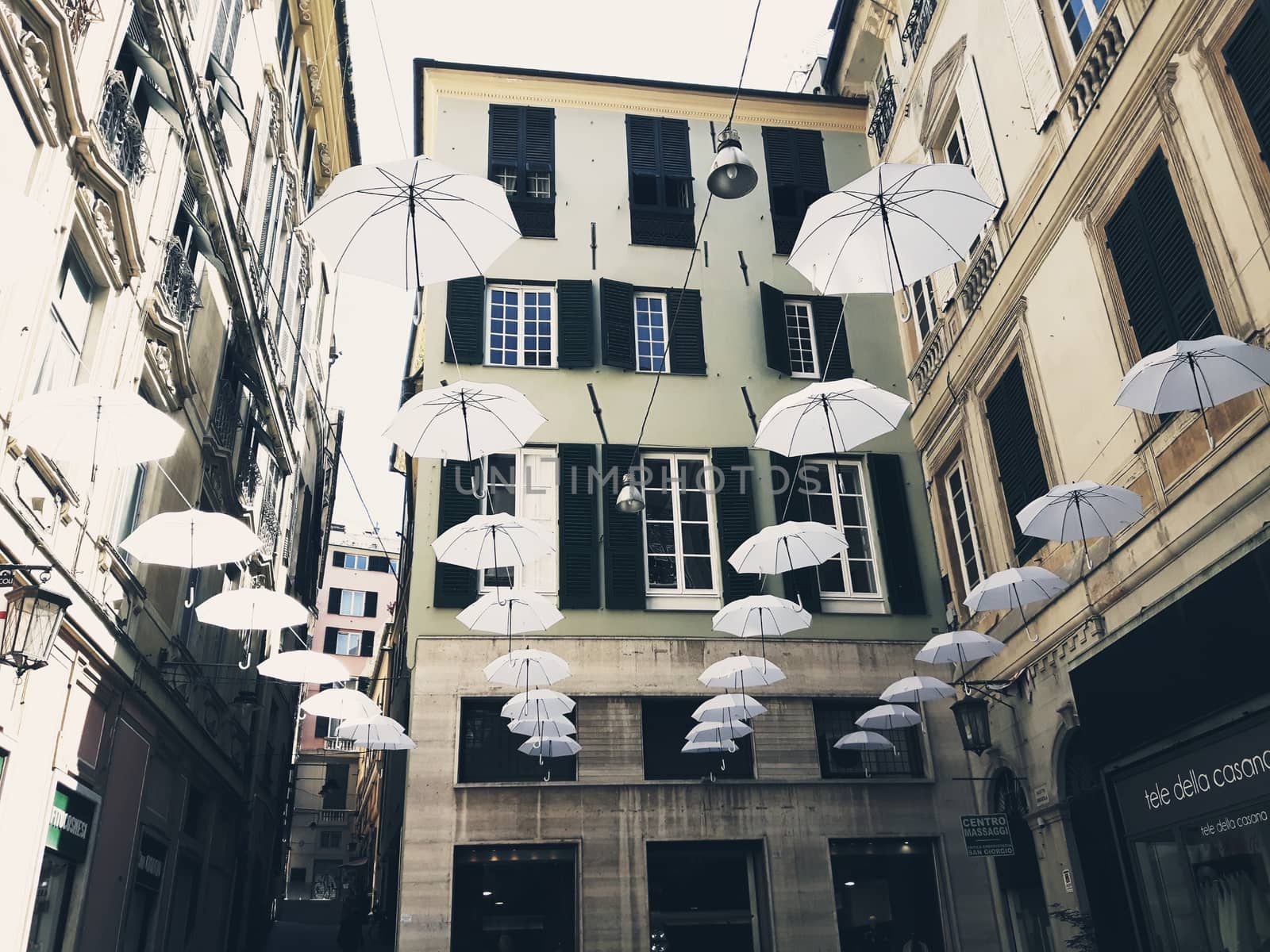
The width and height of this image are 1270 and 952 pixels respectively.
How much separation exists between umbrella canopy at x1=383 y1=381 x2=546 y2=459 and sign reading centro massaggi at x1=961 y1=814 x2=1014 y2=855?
282 inches

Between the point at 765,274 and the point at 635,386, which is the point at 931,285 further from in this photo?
the point at 635,386

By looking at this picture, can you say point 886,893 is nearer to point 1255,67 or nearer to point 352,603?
point 1255,67

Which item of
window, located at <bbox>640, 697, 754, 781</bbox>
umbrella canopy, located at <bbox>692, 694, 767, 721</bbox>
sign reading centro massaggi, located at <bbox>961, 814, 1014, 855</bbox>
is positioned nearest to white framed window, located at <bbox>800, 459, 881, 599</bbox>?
window, located at <bbox>640, 697, 754, 781</bbox>

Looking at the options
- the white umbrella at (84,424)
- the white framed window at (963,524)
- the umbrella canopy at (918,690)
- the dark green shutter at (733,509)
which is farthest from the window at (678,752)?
the white umbrella at (84,424)

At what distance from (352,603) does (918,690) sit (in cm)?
4879

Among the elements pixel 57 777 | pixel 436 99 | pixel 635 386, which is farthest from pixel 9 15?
pixel 436 99

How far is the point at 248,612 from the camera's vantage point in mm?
11195

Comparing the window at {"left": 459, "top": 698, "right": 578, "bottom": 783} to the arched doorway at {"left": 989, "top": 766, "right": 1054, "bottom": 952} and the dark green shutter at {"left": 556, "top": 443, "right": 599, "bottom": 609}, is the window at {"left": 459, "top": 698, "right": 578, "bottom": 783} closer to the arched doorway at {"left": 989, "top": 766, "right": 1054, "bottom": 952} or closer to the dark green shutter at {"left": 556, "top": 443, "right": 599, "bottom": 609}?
the dark green shutter at {"left": 556, "top": 443, "right": 599, "bottom": 609}

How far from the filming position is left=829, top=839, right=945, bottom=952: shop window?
1529cm

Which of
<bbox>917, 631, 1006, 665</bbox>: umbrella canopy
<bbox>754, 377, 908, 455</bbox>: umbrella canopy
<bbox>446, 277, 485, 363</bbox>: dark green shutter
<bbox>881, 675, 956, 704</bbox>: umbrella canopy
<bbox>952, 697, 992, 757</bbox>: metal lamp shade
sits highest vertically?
<bbox>446, 277, 485, 363</bbox>: dark green shutter

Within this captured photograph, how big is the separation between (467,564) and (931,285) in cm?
958

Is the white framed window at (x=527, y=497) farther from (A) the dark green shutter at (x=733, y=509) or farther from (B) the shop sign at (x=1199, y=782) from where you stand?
(B) the shop sign at (x=1199, y=782)

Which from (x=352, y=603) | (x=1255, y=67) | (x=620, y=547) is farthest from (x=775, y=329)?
(x=352, y=603)

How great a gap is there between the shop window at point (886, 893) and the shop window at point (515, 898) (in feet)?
12.9
